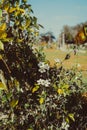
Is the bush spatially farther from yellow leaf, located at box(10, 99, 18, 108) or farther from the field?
the field

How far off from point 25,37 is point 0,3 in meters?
0.66

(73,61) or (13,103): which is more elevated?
(13,103)

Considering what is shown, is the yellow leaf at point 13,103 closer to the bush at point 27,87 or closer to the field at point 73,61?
the bush at point 27,87

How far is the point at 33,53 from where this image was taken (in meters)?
3.50

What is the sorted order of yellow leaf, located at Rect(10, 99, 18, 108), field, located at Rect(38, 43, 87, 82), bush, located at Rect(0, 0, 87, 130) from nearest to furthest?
yellow leaf, located at Rect(10, 99, 18, 108) < bush, located at Rect(0, 0, 87, 130) < field, located at Rect(38, 43, 87, 82)

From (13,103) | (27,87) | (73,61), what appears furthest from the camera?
(73,61)

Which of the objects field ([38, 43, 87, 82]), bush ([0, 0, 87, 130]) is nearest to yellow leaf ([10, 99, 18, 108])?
bush ([0, 0, 87, 130])

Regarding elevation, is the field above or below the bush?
below

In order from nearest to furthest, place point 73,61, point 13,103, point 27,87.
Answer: point 13,103 → point 27,87 → point 73,61

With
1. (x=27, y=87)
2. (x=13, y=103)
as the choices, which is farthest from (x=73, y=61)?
(x=13, y=103)

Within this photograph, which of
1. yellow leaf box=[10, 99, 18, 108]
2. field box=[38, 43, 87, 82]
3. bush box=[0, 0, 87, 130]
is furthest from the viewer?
field box=[38, 43, 87, 82]

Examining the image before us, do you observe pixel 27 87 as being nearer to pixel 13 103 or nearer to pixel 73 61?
pixel 13 103

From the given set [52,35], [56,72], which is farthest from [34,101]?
[52,35]

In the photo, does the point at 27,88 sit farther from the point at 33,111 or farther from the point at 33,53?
the point at 33,53
